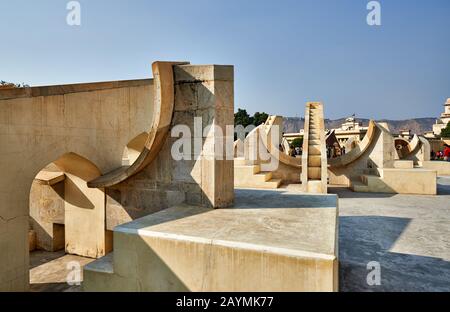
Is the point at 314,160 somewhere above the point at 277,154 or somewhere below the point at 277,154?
below

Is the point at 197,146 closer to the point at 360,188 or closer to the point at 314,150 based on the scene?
the point at 314,150

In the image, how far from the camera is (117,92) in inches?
307

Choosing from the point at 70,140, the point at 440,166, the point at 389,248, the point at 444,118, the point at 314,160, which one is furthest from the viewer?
the point at 444,118

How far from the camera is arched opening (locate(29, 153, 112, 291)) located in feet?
22.1

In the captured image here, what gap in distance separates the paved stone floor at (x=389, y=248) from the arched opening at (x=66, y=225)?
0.05m

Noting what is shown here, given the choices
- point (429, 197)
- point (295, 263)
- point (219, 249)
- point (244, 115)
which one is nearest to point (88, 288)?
point (219, 249)

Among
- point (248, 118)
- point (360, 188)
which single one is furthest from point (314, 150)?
point (248, 118)

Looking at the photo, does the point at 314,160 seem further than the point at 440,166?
No

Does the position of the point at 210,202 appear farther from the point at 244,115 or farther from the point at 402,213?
the point at 244,115

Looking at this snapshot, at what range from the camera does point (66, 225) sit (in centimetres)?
776

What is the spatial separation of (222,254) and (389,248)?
3.68 metres

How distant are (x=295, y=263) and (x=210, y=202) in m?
2.27

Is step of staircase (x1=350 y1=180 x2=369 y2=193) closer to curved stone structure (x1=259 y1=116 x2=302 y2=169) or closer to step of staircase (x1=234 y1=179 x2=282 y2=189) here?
curved stone structure (x1=259 y1=116 x2=302 y2=169)

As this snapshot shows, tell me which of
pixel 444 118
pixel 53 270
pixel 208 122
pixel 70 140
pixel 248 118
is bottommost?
pixel 53 270
